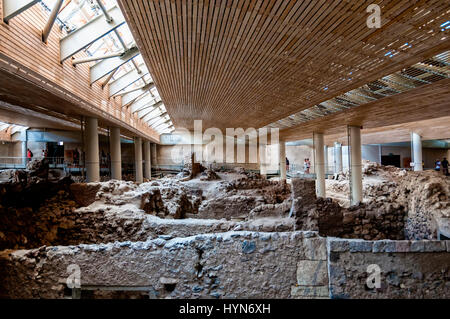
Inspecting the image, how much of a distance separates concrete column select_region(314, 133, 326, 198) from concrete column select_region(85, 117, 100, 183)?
1311 centimetres

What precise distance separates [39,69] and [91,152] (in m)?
5.27

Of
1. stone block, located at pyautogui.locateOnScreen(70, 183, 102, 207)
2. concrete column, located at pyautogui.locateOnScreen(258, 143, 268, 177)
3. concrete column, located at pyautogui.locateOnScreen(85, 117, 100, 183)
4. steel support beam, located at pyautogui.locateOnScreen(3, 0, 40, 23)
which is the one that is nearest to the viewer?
steel support beam, located at pyautogui.locateOnScreen(3, 0, 40, 23)

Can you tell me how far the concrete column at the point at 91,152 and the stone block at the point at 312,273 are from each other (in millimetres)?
10982

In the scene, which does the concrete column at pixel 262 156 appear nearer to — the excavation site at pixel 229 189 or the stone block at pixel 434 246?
the excavation site at pixel 229 189

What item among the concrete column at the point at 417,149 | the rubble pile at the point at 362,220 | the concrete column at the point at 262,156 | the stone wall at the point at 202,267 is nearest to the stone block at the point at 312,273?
the stone wall at the point at 202,267

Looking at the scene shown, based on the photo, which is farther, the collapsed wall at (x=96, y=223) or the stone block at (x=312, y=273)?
the collapsed wall at (x=96, y=223)

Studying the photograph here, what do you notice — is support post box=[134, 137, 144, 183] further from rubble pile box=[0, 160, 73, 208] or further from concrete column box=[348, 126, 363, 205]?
concrete column box=[348, 126, 363, 205]

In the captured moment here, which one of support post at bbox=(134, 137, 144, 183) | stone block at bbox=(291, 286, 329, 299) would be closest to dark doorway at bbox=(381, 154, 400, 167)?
support post at bbox=(134, 137, 144, 183)

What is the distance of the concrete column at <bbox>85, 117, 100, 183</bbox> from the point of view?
11.6 meters

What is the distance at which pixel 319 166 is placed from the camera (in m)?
16.3

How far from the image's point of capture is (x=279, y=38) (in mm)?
5301

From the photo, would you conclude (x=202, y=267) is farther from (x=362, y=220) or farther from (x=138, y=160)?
(x=138, y=160)

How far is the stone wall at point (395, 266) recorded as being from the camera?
344 centimetres

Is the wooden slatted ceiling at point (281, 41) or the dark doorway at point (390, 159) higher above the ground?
the wooden slatted ceiling at point (281, 41)
